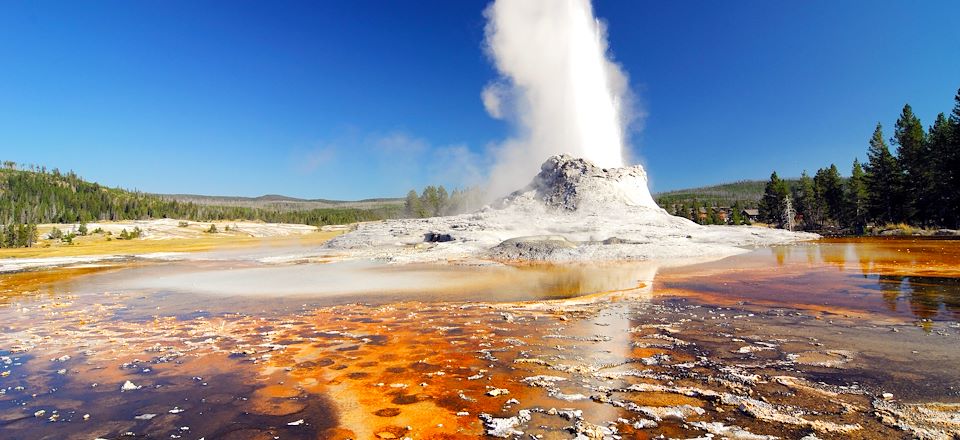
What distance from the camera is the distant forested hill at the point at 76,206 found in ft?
347

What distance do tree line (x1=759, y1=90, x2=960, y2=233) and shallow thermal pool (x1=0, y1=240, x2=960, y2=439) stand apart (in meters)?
40.2

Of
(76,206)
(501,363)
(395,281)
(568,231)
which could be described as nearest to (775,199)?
(568,231)

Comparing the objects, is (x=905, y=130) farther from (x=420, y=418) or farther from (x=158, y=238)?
(x=158, y=238)

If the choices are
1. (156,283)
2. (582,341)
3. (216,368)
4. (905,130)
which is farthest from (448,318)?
(905,130)

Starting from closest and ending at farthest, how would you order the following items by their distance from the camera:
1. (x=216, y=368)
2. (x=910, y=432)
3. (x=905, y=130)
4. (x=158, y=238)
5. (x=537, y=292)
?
(x=910, y=432)
(x=216, y=368)
(x=537, y=292)
(x=905, y=130)
(x=158, y=238)

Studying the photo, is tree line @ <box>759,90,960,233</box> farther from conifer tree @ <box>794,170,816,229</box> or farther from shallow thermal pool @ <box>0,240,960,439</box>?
shallow thermal pool @ <box>0,240,960,439</box>

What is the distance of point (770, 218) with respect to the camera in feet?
263

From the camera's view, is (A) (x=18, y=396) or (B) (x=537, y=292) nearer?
(A) (x=18, y=396)

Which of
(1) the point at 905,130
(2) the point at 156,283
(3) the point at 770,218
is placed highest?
(1) the point at 905,130

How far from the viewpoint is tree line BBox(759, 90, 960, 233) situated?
43.8 meters

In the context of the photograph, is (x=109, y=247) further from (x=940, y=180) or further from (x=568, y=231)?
(x=940, y=180)

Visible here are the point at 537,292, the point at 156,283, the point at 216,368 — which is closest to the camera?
the point at 216,368

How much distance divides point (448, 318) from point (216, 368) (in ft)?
17.9

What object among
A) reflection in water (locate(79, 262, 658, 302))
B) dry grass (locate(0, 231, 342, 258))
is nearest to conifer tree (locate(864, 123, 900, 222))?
reflection in water (locate(79, 262, 658, 302))
